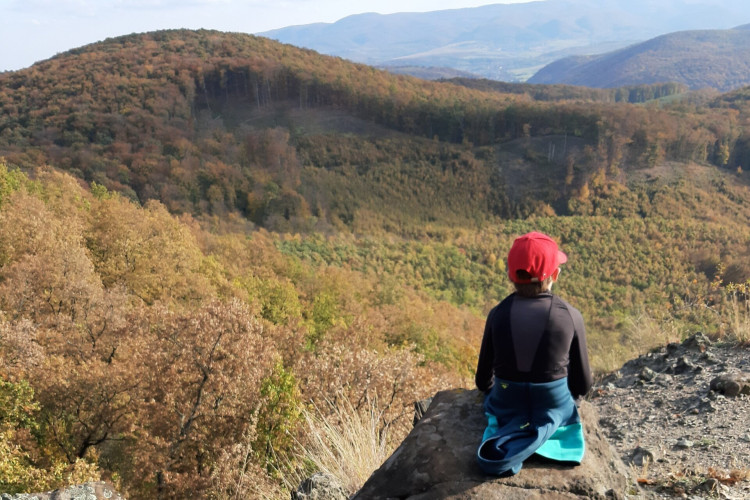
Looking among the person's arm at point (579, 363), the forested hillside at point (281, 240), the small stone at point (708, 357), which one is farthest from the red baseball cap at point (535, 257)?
the small stone at point (708, 357)

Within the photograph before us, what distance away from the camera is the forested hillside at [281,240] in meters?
12.6

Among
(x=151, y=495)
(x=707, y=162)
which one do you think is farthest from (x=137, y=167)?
(x=707, y=162)

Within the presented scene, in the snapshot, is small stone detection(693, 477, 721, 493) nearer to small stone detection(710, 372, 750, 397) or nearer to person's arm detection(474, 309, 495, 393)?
person's arm detection(474, 309, 495, 393)

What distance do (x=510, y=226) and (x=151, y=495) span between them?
6298 cm

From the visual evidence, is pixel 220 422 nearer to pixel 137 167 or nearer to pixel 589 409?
pixel 589 409

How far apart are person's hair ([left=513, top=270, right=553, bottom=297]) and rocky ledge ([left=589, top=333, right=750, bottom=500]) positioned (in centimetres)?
250

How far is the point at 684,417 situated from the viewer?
6938 mm

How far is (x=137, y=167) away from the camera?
69.9 m

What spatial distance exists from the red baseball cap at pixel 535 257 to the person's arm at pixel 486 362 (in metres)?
0.52

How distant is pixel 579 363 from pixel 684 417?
4.27 m

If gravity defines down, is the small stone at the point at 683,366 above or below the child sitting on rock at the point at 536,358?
below

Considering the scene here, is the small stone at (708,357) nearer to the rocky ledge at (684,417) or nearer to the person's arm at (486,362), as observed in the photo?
the rocky ledge at (684,417)

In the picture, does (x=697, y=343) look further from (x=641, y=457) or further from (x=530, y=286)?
(x=530, y=286)

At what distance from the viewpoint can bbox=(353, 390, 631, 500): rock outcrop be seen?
3.48 metres
